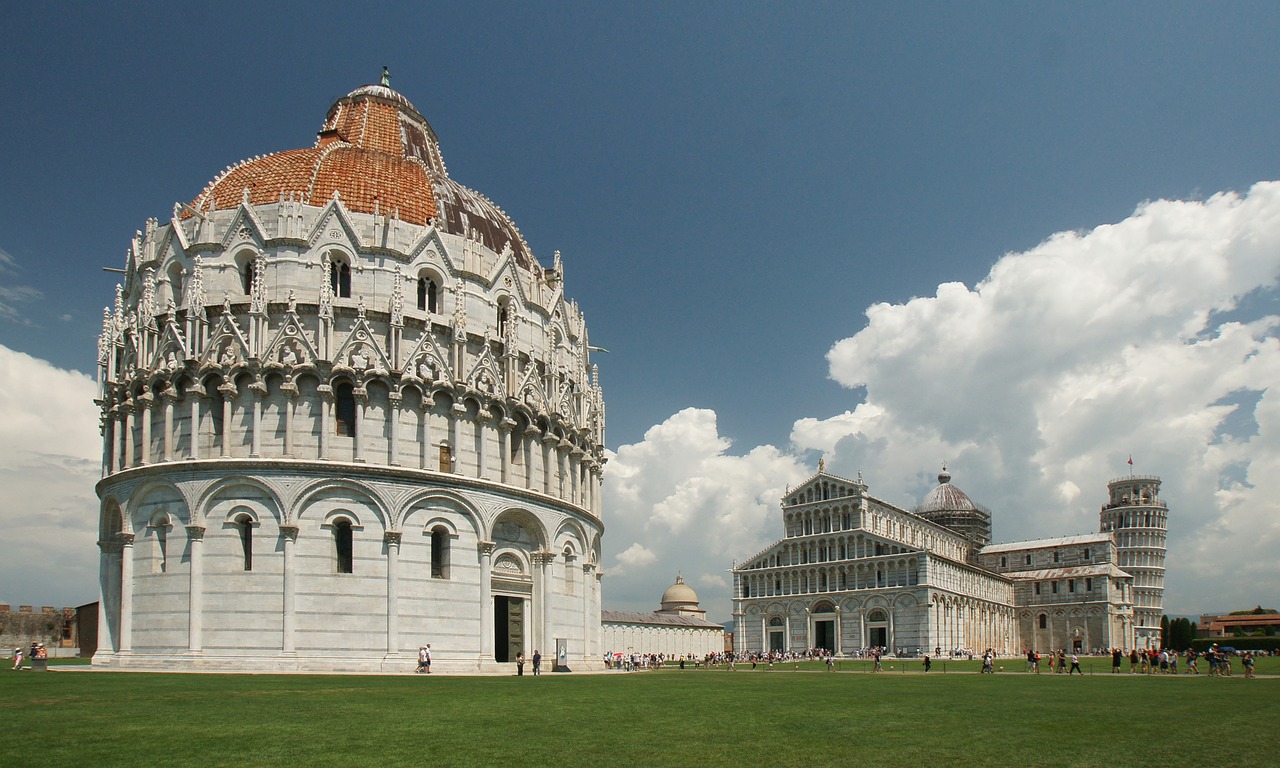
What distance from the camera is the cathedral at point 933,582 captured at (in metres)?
102

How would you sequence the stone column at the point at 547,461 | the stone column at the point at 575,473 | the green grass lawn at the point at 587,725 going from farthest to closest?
the stone column at the point at 575,473 → the stone column at the point at 547,461 → the green grass lawn at the point at 587,725

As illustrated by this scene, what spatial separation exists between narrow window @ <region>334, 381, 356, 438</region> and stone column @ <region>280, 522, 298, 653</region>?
14.5ft

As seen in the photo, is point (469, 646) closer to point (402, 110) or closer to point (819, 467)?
point (402, 110)

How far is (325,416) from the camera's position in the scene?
1549 inches

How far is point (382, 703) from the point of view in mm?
22297

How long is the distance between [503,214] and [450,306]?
1142cm

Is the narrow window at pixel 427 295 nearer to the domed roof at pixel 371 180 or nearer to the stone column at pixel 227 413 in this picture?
the domed roof at pixel 371 180

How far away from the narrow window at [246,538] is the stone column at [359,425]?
4.53 m

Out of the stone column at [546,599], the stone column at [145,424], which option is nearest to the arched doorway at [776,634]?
the stone column at [546,599]

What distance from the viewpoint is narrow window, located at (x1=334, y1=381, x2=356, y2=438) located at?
40375mm

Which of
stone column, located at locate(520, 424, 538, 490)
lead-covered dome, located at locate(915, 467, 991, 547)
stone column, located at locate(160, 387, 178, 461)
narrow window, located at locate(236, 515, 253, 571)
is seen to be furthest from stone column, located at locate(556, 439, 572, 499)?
lead-covered dome, located at locate(915, 467, 991, 547)

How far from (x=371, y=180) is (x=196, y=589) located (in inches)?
762

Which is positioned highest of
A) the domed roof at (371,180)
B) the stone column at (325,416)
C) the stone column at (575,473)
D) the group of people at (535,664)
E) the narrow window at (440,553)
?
the domed roof at (371,180)

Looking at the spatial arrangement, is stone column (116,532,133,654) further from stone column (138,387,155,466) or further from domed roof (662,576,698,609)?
domed roof (662,576,698,609)
